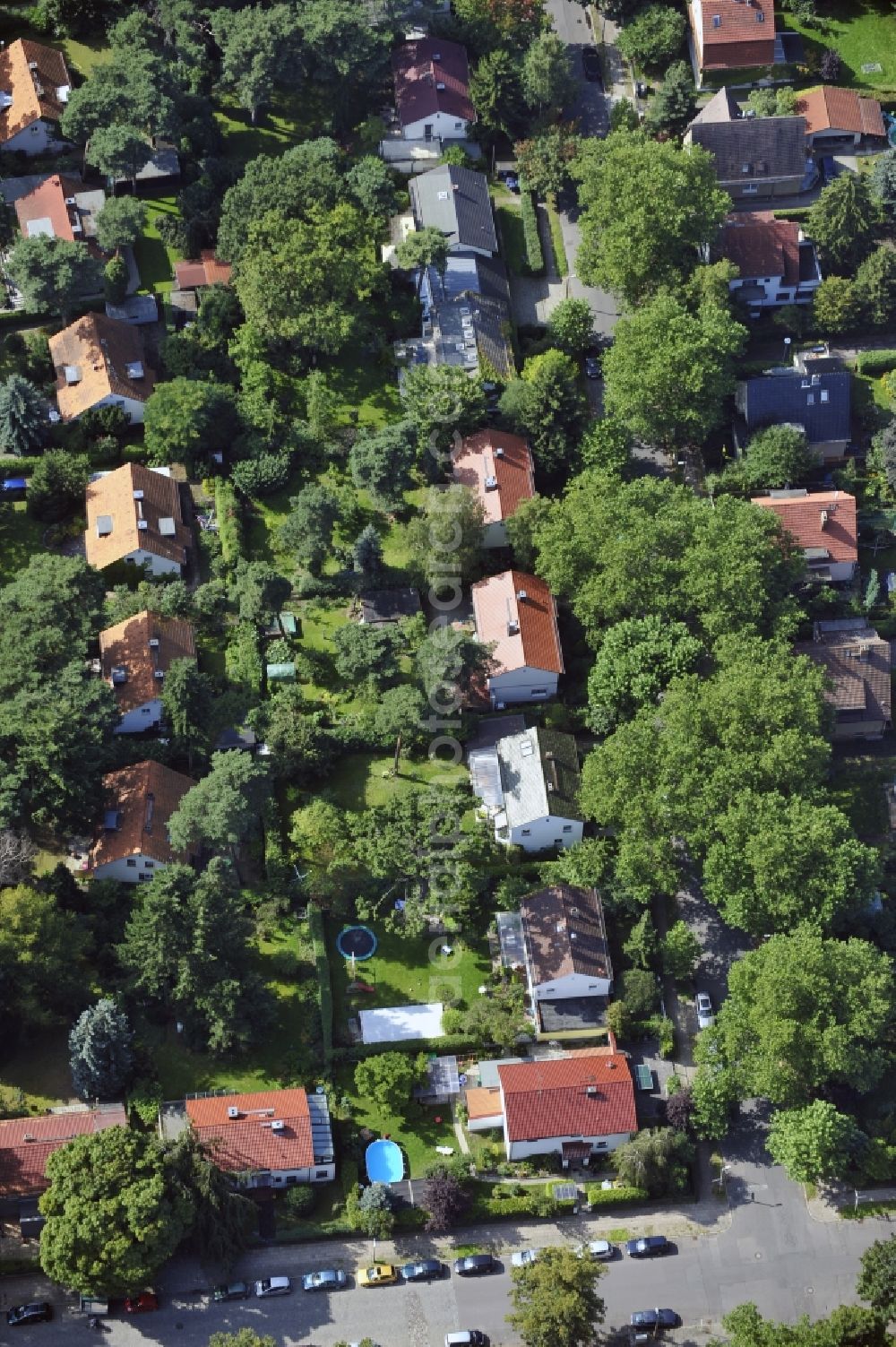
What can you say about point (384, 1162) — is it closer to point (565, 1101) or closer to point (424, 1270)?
point (424, 1270)

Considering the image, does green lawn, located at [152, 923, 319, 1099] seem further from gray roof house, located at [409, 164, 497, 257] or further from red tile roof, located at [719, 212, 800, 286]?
red tile roof, located at [719, 212, 800, 286]

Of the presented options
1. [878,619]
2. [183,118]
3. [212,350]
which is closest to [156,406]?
[212,350]

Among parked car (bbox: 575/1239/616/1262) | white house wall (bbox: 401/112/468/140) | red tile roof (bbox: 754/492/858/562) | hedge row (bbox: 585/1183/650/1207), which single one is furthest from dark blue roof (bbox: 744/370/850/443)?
parked car (bbox: 575/1239/616/1262)

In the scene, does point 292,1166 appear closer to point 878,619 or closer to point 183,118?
point 878,619

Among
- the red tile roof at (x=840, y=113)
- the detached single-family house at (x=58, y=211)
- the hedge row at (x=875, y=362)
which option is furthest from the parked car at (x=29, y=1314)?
the red tile roof at (x=840, y=113)

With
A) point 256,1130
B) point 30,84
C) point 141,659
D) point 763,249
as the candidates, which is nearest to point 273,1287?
point 256,1130

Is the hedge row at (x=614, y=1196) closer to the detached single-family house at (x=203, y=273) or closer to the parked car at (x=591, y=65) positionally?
the detached single-family house at (x=203, y=273)
